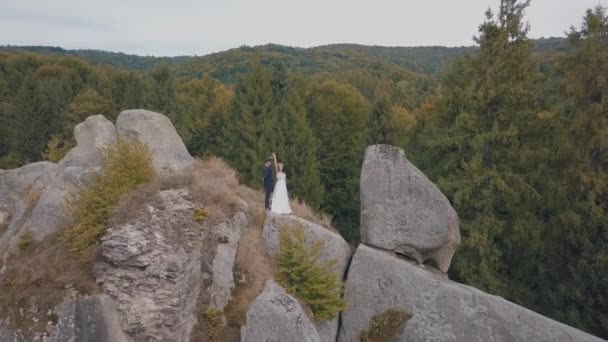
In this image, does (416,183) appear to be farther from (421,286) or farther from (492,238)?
(492,238)

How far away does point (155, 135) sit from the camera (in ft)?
56.4

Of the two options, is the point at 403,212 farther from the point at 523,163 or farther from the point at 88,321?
the point at 88,321

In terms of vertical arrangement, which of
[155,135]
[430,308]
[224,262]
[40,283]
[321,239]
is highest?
[155,135]

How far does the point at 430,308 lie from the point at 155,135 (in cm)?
1203

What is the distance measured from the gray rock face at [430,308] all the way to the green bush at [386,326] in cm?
15

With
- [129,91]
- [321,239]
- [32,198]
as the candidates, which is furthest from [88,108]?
[321,239]

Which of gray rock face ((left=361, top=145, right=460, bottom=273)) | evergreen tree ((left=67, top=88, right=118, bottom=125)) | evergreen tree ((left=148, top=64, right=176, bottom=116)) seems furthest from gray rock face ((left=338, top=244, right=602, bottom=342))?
evergreen tree ((left=67, top=88, right=118, bottom=125))

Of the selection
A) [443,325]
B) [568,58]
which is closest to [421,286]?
[443,325]

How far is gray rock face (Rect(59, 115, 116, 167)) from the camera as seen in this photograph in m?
16.2

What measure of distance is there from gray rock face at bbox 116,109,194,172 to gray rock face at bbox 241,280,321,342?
25.9 ft

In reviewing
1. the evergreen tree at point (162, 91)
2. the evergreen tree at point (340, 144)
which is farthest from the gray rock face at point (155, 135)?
the evergreen tree at point (162, 91)

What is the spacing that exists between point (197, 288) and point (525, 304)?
1504 cm

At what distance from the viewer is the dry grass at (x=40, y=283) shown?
8.69 metres

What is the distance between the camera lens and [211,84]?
59500 mm
